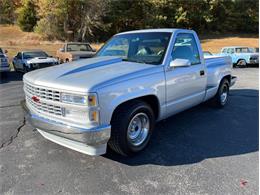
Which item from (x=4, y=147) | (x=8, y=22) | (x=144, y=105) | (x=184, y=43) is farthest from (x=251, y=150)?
(x=8, y=22)

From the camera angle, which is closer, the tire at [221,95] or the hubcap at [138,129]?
the hubcap at [138,129]

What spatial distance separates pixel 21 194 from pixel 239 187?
2.53m

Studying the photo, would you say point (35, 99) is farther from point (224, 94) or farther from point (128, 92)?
point (224, 94)

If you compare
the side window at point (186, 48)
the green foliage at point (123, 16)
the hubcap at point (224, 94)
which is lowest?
the hubcap at point (224, 94)

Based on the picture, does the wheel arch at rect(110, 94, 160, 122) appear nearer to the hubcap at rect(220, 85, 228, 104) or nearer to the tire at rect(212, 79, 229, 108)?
the tire at rect(212, 79, 229, 108)

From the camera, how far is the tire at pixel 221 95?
6.25m

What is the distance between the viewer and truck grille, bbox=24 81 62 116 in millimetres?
3384

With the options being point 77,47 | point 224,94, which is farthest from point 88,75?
point 77,47

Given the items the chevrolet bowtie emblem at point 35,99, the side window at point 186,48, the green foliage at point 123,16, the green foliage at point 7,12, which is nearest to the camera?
the chevrolet bowtie emblem at point 35,99

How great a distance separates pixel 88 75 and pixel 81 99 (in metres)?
0.50

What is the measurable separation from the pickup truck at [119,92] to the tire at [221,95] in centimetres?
127

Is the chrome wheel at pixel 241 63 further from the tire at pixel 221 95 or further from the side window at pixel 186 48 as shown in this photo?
the side window at pixel 186 48

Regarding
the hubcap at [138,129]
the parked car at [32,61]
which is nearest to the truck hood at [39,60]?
the parked car at [32,61]

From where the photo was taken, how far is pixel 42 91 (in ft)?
11.6
